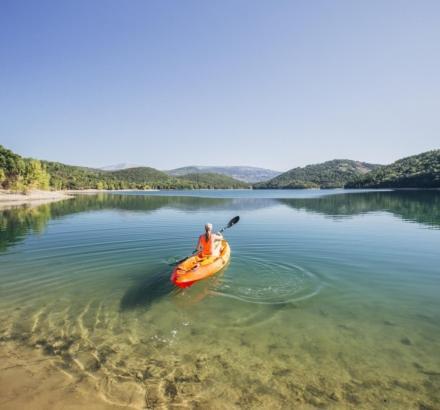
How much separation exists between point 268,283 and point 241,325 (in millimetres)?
3946

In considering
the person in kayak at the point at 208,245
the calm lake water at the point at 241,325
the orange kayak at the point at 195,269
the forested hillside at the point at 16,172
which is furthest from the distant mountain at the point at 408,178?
the forested hillside at the point at 16,172

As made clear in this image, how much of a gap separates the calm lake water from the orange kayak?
1.84ft

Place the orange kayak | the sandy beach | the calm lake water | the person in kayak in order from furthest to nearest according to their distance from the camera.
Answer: the sandy beach < the person in kayak < the orange kayak < the calm lake water

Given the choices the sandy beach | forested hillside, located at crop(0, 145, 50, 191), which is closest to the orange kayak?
the sandy beach

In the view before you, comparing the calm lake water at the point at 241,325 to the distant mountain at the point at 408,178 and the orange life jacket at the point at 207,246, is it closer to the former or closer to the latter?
the orange life jacket at the point at 207,246

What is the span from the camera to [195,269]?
1224 cm

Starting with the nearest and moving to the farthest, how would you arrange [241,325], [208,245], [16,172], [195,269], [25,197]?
1. [241,325]
2. [195,269]
3. [208,245]
4. [25,197]
5. [16,172]

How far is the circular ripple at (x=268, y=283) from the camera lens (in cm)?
1131

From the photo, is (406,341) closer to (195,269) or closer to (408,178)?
(195,269)

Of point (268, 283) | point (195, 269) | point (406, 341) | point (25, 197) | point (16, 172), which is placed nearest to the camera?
point (406, 341)

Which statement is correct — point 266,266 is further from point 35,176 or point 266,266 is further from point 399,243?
point 35,176

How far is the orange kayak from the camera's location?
458 inches

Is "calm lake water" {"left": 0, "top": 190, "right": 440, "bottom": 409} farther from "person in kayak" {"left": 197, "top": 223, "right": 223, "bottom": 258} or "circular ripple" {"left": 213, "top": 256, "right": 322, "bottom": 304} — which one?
"person in kayak" {"left": 197, "top": 223, "right": 223, "bottom": 258}

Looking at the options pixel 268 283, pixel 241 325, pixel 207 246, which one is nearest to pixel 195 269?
pixel 207 246
